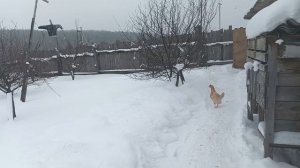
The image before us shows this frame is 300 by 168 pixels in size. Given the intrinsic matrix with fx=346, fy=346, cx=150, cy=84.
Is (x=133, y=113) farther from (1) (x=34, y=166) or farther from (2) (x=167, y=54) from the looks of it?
(2) (x=167, y=54)

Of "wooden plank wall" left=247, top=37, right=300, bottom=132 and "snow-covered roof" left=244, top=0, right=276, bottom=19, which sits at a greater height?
"snow-covered roof" left=244, top=0, right=276, bottom=19

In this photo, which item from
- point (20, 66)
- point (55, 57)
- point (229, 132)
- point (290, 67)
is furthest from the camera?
point (55, 57)

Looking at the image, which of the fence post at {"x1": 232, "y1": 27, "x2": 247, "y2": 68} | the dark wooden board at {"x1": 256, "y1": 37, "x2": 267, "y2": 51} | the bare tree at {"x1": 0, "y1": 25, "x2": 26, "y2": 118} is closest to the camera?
the dark wooden board at {"x1": 256, "y1": 37, "x2": 267, "y2": 51}

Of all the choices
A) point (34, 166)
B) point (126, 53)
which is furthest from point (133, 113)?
point (126, 53)

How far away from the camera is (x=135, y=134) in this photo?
5762 mm

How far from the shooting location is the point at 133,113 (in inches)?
269

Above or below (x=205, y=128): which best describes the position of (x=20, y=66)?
above

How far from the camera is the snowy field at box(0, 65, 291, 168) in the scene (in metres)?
4.79

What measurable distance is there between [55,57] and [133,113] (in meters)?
13.5

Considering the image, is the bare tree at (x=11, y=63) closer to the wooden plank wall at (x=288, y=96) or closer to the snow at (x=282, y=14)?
the wooden plank wall at (x=288, y=96)

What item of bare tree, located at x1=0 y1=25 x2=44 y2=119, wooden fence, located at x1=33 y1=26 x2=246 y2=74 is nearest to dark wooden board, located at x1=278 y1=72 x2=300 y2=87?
bare tree, located at x1=0 y1=25 x2=44 y2=119

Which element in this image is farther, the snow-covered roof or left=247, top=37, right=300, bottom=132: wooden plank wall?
the snow-covered roof

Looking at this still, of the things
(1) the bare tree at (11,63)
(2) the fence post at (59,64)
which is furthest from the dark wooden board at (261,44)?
(2) the fence post at (59,64)

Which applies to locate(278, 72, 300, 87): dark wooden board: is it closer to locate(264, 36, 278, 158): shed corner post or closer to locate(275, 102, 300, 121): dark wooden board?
locate(264, 36, 278, 158): shed corner post
